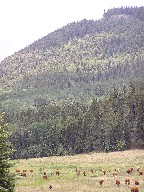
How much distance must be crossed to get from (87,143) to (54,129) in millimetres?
12805

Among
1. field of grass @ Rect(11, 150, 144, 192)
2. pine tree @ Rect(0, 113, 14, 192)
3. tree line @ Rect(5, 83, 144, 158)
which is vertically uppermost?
tree line @ Rect(5, 83, 144, 158)

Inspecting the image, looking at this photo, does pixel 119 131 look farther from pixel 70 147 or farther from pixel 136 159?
pixel 136 159

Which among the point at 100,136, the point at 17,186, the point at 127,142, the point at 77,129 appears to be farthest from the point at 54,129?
the point at 17,186

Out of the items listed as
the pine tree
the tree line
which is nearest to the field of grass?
the pine tree

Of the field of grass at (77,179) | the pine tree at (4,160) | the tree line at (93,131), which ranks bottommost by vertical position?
the field of grass at (77,179)

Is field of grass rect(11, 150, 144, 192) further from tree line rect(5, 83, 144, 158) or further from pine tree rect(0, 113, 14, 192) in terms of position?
tree line rect(5, 83, 144, 158)

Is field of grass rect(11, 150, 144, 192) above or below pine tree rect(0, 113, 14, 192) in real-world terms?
below

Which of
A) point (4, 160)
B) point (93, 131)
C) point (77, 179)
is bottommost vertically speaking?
point (77, 179)

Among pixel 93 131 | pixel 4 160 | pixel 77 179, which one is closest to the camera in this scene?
pixel 4 160

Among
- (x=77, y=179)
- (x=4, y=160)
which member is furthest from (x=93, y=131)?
(x=4, y=160)

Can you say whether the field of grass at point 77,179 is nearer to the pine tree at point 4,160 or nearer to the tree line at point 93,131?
the pine tree at point 4,160

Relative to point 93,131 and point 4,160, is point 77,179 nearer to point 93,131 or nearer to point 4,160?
point 4,160

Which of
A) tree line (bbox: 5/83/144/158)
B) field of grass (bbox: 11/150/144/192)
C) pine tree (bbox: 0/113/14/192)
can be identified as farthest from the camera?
tree line (bbox: 5/83/144/158)

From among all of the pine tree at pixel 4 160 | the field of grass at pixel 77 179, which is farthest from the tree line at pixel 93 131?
the pine tree at pixel 4 160
